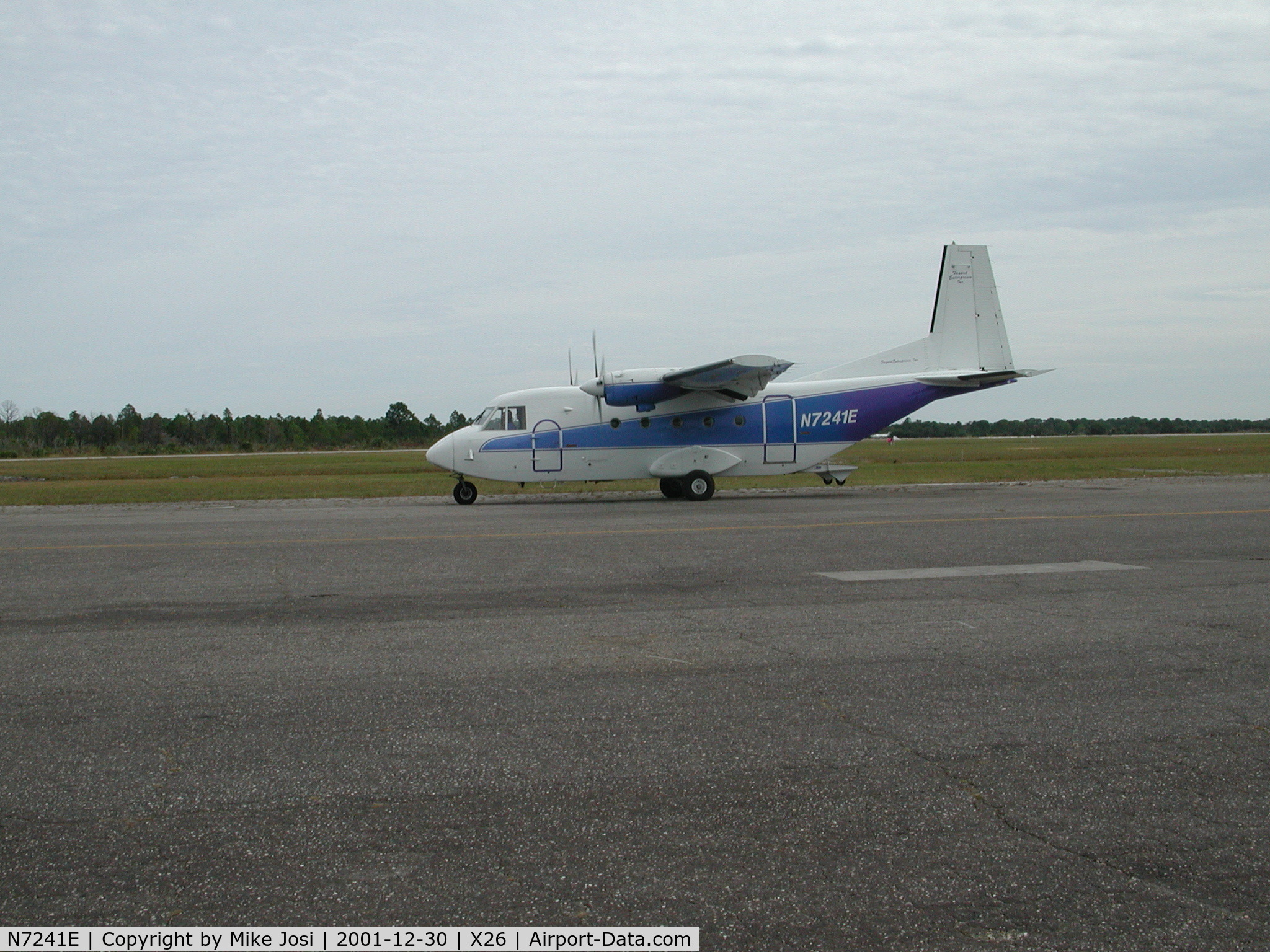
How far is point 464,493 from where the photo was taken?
22.8m

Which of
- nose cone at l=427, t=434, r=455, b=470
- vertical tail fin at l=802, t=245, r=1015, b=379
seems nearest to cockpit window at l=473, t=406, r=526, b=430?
nose cone at l=427, t=434, r=455, b=470

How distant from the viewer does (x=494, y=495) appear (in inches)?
1062

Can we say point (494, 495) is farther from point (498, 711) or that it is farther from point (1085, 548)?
point (498, 711)

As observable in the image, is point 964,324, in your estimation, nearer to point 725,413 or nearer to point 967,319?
point 967,319

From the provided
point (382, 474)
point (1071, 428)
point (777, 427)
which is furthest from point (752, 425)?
point (1071, 428)

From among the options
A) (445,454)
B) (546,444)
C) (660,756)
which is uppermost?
(546,444)

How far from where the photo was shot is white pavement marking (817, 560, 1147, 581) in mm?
9359

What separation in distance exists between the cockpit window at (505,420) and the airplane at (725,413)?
0.03 meters

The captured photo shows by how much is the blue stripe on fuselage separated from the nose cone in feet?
2.51

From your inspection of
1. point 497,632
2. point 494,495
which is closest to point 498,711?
point 497,632

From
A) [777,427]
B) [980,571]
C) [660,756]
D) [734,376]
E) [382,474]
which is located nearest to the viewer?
[660,756]

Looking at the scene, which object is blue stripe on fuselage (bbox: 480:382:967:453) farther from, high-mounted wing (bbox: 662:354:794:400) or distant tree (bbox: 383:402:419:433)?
distant tree (bbox: 383:402:419:433)

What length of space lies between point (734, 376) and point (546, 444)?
501 cm

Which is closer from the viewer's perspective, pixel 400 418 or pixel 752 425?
pixel 752 425
